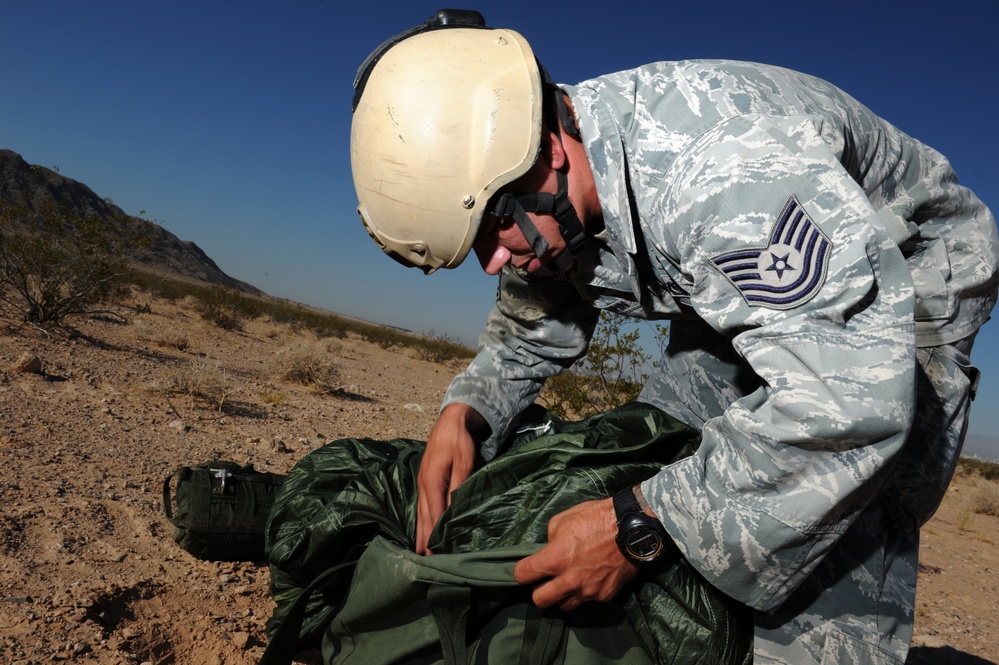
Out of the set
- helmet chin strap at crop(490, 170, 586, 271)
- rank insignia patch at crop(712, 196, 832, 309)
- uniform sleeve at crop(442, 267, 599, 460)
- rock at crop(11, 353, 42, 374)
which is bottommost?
rock at crop(11, 353, 42, 374)

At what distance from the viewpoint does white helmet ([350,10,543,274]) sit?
5.41ft

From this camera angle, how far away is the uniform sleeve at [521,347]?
2.26 meters

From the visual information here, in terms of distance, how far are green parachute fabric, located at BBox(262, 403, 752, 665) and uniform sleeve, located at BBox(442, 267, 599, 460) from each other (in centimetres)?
27

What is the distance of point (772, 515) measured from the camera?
4.21 feet

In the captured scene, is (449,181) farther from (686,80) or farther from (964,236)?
(964,236)

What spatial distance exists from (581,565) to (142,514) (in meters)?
2.19

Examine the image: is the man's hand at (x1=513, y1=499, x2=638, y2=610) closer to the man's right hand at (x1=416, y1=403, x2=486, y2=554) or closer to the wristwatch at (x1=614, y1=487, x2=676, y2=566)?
the wristwatch at (x1=614, y1=487, x2=676, y2=566)

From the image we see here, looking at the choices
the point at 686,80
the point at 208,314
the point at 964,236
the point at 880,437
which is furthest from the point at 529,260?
the point at 208,314

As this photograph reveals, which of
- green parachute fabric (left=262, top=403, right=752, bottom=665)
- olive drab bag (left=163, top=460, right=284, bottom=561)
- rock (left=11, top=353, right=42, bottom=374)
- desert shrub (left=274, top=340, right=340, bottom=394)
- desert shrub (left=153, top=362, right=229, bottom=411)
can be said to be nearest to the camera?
green parachute fabric (left=262, top=403, right=752, bottom=665)

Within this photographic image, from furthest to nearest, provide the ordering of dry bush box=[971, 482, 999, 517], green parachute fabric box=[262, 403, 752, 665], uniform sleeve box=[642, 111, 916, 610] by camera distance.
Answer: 1. dry bush box=[971, 482, 999, 517]
2. green parachute fabric box=[262, 403, 752, 665]
3. uniform sleeve box=[642, 111, 916, 610]

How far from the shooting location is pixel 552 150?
1711mm

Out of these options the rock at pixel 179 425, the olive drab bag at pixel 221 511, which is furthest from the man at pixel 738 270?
the rock at pixel 179 425

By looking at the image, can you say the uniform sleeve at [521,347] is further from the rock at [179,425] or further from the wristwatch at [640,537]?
the rock at [179,425]

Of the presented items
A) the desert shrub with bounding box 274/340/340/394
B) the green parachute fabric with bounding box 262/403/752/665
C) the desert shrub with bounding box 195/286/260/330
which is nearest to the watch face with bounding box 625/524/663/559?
Result: the green parachute fabric with bounding box 262/403/752/665
